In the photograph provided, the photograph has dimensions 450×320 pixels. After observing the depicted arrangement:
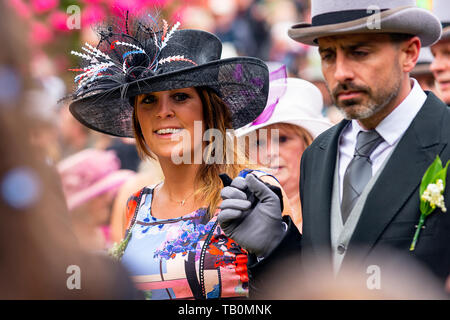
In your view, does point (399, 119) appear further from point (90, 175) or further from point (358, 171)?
point (90, 175)

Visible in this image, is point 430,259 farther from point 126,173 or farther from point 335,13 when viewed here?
point 126,173

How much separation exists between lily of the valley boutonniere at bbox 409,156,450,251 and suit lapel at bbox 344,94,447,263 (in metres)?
0.07

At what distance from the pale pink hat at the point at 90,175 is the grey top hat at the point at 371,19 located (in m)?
1.96

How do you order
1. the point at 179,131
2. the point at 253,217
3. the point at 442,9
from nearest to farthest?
the point at 253,217
the point at 179,131
the point at 442,9

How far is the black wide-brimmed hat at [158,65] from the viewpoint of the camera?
2746mm

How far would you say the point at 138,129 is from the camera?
9.75 ft

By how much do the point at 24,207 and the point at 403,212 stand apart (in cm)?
125

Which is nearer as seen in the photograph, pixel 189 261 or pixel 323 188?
pixel 323 188

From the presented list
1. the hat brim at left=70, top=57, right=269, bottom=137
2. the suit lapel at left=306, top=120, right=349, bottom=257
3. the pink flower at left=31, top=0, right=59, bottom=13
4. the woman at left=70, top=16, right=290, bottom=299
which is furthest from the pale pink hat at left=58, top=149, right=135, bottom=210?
the suit lapel at left=306, top=120, right=349, bottom=257

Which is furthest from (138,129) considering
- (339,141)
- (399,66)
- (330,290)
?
(330,290)

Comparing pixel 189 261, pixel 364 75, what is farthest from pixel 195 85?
pixel 364 75

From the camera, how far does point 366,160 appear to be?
6.63 feet
